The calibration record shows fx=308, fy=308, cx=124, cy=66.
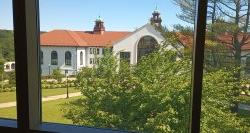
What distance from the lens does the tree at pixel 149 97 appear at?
5.49 ft

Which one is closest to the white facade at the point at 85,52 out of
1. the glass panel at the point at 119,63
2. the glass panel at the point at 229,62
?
the glass panel at the point at 119,63

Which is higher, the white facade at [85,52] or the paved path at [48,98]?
the white facade at [85,52]

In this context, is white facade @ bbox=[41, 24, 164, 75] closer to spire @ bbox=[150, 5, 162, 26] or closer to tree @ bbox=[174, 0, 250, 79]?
spire @ bbox=[150, 5, 162, 26]

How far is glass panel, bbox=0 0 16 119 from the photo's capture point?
1.76 m

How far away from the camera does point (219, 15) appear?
1598 millimetres

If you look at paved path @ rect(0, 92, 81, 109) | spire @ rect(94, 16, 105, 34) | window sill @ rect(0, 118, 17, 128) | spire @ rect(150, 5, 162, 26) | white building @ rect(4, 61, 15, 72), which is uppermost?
spire @ rect(150, 5, 162, 26)

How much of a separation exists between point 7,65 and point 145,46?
84 cm

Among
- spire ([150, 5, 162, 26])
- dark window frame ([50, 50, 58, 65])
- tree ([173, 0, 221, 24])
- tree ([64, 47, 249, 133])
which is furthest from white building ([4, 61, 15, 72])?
tree ([173, 0, 221, 24])

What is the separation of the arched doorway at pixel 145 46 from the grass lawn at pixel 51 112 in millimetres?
518

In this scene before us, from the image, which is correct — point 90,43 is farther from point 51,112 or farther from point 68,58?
point 51,112

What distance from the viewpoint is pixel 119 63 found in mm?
1917

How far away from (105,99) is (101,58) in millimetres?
331

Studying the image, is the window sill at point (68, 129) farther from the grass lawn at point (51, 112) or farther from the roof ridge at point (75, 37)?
the roof ridge at point (75, 37)

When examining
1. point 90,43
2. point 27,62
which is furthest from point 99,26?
point 27,62
